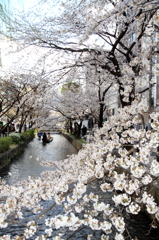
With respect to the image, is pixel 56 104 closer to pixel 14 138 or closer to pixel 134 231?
pixel 14 138

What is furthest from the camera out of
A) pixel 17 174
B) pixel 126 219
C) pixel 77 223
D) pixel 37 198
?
pixel 17 174

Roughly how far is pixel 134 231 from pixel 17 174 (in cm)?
684

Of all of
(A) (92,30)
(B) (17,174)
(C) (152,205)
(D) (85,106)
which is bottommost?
(B) (17,174)

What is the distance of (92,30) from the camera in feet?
22.5

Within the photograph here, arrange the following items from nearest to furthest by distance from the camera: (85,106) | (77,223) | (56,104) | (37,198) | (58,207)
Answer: (77,223), (37,198), (58,207), (85,106), (56,104)

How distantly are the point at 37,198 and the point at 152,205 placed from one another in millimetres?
1408

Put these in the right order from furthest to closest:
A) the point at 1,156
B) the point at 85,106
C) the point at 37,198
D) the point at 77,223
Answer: the point at 85,106, the point at 1,156, the point at 37,198, the point at 77,223

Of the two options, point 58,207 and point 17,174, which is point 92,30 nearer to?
point 58,207

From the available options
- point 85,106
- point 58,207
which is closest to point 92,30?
point 58,207

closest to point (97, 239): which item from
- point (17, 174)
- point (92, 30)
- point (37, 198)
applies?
point (37, 198)

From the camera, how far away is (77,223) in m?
2.83

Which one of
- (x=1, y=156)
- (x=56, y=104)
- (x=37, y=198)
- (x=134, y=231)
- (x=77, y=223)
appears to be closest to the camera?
(x=77, y=223)

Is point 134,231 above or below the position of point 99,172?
below

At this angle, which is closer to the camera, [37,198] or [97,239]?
[37,198]
